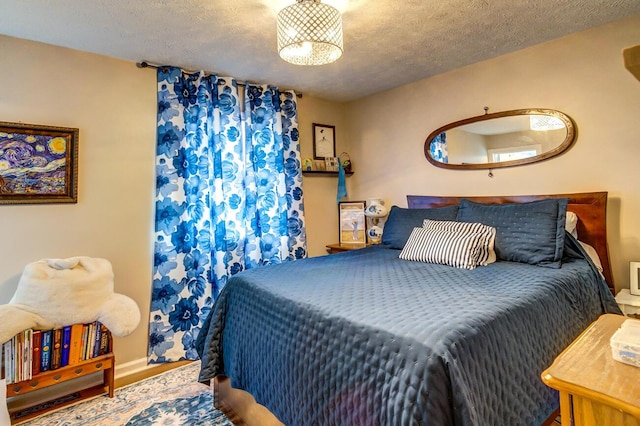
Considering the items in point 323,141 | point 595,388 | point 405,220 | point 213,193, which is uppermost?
point 323,141

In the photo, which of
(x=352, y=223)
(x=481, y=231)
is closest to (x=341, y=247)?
(x=352, y=223)

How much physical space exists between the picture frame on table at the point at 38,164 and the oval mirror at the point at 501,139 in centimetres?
281

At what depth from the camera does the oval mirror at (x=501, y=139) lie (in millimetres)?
2400

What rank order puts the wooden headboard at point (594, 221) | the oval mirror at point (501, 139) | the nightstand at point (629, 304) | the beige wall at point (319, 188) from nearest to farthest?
the nightstand at point (629, 304) → the wooden headboard at point (594, 221) → the oval mirror at point (501, 139) → the beige wall at point (319, 188)

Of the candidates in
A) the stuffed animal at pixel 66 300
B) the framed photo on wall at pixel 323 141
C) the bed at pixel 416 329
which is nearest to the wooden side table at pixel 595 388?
the bed at pixel 416 329

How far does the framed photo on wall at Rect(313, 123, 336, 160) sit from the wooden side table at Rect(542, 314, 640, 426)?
2.97 metres

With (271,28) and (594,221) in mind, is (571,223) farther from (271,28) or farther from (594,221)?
(271,28)

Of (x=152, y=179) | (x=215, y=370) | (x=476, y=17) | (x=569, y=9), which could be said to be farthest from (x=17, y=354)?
(x=569, y=9)

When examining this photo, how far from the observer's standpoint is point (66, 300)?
198 cm

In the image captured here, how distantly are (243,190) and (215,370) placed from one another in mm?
1537

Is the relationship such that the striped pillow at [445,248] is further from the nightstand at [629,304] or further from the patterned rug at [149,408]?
the patterned rug at [149,408]

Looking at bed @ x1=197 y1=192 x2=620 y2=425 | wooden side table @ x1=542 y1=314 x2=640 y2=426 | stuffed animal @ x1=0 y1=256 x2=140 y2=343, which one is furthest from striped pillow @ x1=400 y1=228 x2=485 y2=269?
stuffed animal @ x1=0 y1=256 x2=140 y2=343

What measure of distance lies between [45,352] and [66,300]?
31cm

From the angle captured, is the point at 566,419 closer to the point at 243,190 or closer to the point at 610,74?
the point at 610,74
